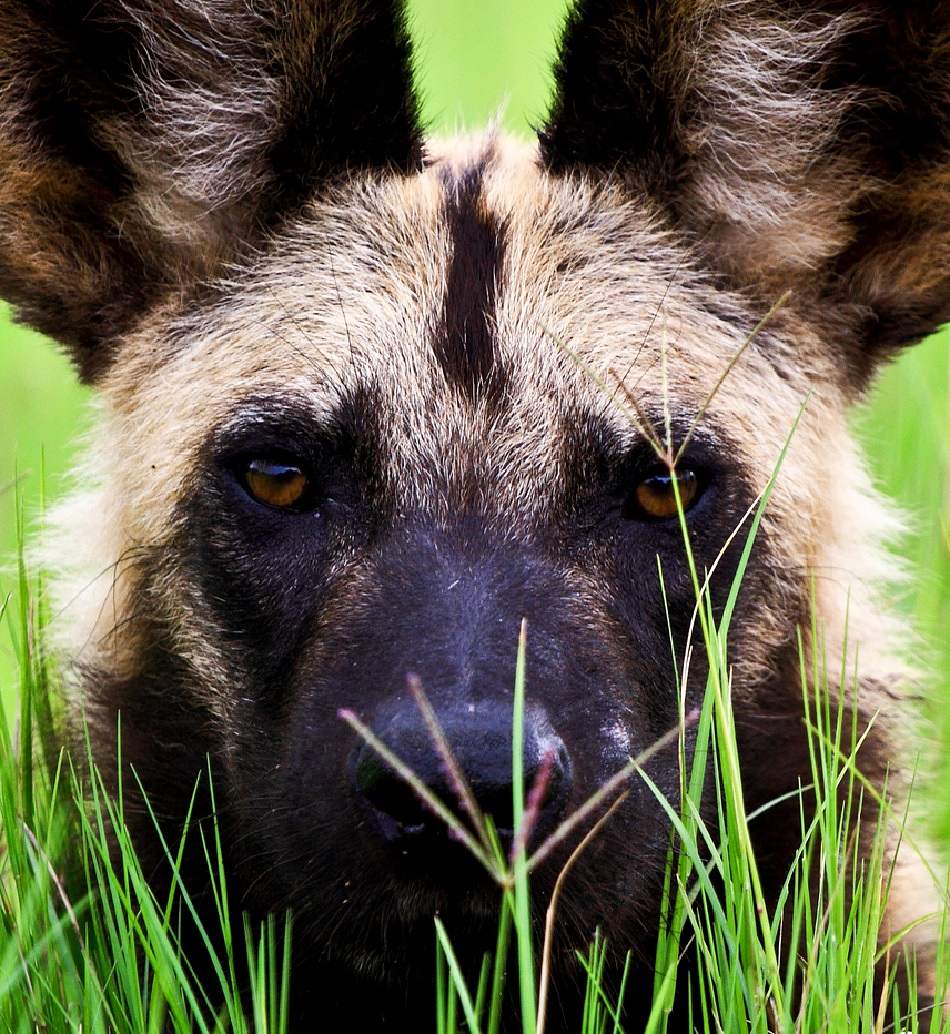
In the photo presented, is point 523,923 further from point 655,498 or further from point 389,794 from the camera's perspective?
point 655,498

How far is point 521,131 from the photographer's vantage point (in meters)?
5.06

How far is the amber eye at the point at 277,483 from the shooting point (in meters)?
3.27

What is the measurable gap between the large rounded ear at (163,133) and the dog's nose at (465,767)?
4.83 feet

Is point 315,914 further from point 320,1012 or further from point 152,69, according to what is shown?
point 152,69

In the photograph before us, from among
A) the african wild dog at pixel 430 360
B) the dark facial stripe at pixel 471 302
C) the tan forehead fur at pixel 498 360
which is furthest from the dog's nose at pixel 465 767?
the dark facial stripe at pixel 471 302

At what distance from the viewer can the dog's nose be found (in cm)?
257

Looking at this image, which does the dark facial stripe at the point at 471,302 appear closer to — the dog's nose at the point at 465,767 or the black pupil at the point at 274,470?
the black pupil at the point at 274,470

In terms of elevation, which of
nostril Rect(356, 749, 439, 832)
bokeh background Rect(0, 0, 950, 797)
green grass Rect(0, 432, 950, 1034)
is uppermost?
bokeh background Rect(0, 0, 950, 797)

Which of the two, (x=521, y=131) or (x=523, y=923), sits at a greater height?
(x=521, y=131)

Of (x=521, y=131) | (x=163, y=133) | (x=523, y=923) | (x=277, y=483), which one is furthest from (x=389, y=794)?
(x=521, y=131)

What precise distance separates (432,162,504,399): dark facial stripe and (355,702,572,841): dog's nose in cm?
86

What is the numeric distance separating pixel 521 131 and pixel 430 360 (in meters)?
1.98

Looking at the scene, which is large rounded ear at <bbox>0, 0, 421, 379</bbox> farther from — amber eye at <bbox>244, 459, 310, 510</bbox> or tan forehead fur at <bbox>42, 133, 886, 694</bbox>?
amber eye at <bbox>244, 459, 310, 510</bbox>

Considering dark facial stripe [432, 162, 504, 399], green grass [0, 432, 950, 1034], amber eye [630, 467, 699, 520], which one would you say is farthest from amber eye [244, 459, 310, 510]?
amber eye [630, 467, 699, 520]
